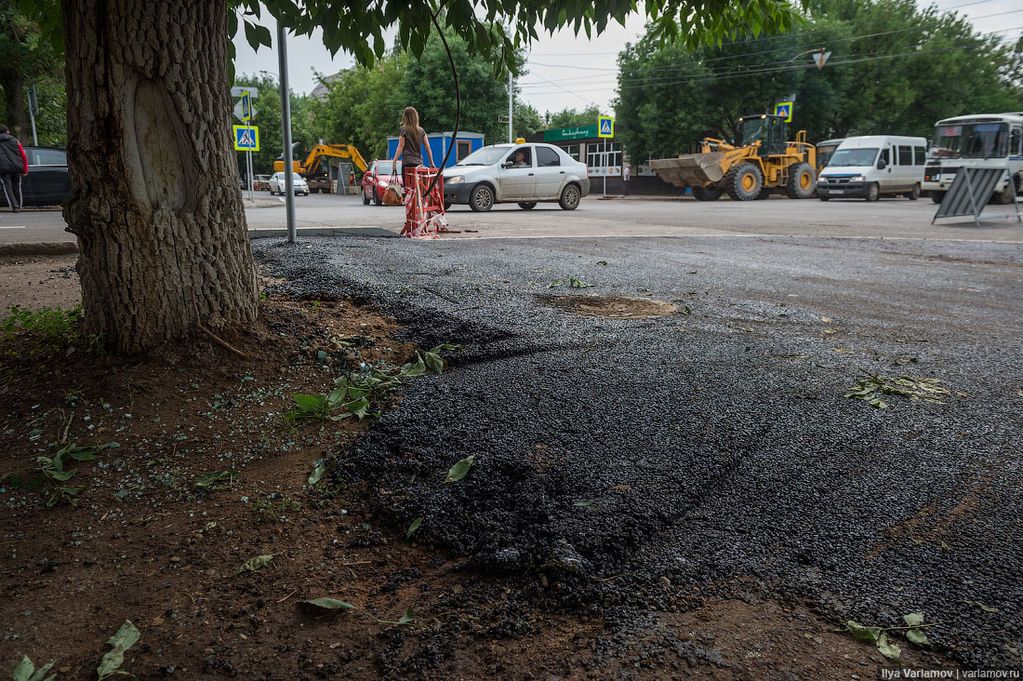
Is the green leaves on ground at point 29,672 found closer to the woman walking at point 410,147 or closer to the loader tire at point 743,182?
the woman walking at point 410,147

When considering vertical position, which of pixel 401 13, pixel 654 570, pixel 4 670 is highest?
pixel 401 13

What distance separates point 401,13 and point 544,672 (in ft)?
11.8

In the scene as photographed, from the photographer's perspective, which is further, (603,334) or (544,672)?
(603,334)

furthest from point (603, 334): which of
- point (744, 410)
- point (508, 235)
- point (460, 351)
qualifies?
point (508, 235)

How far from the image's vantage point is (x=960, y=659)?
1.71 metres

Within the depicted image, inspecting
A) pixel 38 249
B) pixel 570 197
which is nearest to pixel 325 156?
pixel 570 197

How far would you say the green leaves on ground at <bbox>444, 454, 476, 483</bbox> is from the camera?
2.56m

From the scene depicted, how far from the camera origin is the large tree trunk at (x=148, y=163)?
3.16 metres

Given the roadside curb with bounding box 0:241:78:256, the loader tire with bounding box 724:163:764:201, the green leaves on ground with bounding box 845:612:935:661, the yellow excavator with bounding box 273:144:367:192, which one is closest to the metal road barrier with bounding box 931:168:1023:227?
the loader tire with bounding box 724:163:764:201

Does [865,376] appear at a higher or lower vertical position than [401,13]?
lower

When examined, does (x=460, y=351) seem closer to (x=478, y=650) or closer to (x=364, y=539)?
(x=364, y=539)

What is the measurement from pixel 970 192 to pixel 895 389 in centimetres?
1310

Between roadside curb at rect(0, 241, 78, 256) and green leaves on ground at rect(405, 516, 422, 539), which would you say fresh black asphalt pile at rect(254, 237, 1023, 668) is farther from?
roadside curb at rect(0, 241, 78, 256)

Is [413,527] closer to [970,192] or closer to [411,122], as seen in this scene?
[411,122]
